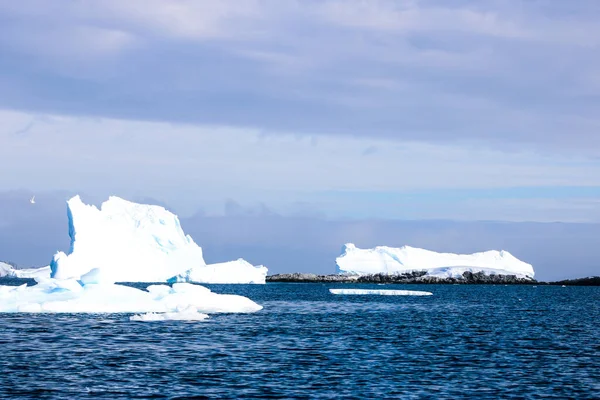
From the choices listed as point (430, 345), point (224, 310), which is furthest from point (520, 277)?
point (430, 345)

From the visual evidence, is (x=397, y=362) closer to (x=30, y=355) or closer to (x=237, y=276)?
(x=30, y=355)

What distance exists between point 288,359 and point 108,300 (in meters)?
20.6

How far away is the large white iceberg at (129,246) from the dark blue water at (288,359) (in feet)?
175

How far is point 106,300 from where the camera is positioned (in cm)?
4388

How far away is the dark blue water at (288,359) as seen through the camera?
20.4 meters

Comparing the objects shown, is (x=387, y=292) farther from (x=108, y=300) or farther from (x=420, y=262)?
(x=420, y=262)

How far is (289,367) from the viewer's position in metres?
24.4

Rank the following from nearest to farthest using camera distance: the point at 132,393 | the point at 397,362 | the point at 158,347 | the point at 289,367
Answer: the point at 132,393
the point at 289,367
the point at 397,362
the point at 158,347

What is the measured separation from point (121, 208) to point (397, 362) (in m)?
81.9

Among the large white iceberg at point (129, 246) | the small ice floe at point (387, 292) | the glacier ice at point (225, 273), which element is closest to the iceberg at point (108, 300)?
the small ice floe at point (387, 292)

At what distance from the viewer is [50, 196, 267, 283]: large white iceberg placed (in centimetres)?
9381

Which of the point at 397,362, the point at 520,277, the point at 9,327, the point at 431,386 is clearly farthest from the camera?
the point at 520,277

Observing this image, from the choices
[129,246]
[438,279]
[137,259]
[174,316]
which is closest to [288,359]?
[174,316]

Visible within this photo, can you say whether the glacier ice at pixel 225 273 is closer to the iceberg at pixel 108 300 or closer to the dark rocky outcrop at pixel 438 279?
the dark rocky outcrop at pixel 438 279
